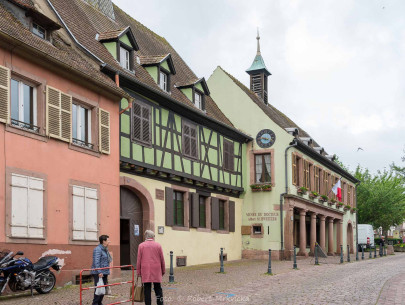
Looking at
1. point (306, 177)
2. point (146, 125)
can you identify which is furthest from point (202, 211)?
point (306, 177)

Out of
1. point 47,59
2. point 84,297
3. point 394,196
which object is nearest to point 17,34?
point 47,59

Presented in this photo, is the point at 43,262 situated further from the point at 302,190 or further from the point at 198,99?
the point at 302,190

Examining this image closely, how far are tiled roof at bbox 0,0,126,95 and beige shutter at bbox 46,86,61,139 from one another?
770 mm

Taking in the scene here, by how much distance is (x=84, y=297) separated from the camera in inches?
540

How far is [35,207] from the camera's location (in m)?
15.0

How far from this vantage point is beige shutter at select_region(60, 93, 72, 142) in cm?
1630

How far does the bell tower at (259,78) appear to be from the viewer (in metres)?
38.4

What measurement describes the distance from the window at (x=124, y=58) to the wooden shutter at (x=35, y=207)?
25.3 feet

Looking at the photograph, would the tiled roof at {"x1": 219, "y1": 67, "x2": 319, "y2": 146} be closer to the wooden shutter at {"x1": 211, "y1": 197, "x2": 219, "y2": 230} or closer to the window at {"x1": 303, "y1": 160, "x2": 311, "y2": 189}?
the window at {"x1": 303, "y1": 160, "x2": 311, "y2": 189}

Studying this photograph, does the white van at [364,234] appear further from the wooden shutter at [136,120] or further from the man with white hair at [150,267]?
the man with white hair at [150,267]

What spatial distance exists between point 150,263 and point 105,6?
17112 mm

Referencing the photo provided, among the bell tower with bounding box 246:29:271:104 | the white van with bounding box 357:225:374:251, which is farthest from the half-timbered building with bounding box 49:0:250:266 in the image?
the white van with bounding box 357:225:374:251

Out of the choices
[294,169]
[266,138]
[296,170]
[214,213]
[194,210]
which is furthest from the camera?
[296,170]

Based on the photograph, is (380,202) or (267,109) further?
(380,202)
